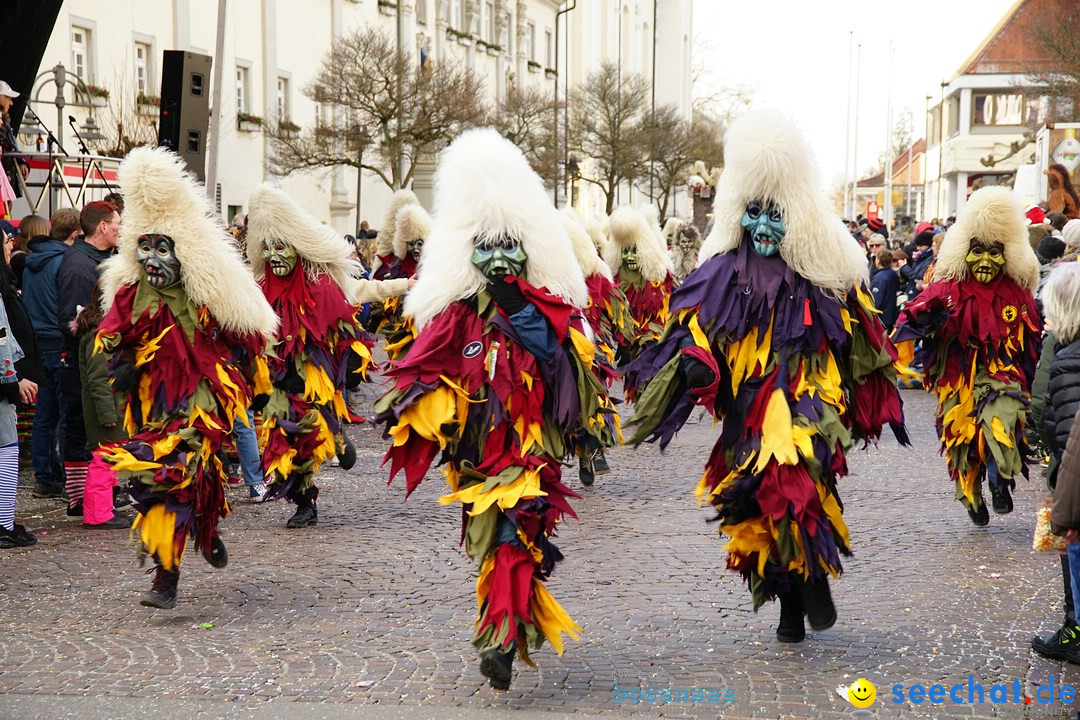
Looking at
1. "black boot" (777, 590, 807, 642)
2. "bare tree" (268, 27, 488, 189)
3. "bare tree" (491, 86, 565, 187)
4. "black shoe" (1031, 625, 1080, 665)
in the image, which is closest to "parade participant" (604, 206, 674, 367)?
"black boot" (777, 590, 807, 642)

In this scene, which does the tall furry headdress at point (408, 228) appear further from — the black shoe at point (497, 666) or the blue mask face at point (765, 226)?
the black shoe at point (497, 666)

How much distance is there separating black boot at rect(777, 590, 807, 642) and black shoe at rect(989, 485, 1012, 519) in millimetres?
3484

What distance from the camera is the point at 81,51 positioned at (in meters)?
24.5

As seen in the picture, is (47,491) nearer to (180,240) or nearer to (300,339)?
(300,339)

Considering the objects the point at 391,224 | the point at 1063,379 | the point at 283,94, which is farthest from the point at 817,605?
the point at 283,94

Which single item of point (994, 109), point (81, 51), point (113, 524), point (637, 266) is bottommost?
point (113, 524)

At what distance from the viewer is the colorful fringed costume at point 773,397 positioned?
19.1 ft

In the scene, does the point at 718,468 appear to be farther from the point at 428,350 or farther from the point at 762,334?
the point at 428,350

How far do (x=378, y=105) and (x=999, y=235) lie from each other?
69.8ft

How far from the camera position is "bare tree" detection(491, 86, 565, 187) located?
37750 millimetres

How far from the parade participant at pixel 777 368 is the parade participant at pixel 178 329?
2.44 m

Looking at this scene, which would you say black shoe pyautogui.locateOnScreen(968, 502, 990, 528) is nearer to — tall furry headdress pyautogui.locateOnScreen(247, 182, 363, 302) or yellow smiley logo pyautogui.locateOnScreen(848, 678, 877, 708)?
yellow smiley logo pyautogui.locateOnScreen(848, 678, 877, 708)

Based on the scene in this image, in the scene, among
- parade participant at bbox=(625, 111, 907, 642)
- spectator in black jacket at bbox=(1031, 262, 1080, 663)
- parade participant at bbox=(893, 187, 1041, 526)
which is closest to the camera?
spectator in black jacket at bbox=(1031, 262, 1080, 663)

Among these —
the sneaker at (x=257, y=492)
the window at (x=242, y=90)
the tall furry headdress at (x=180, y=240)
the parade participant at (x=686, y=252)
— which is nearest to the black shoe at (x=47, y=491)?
the sneaker at (x=257, y=492)
